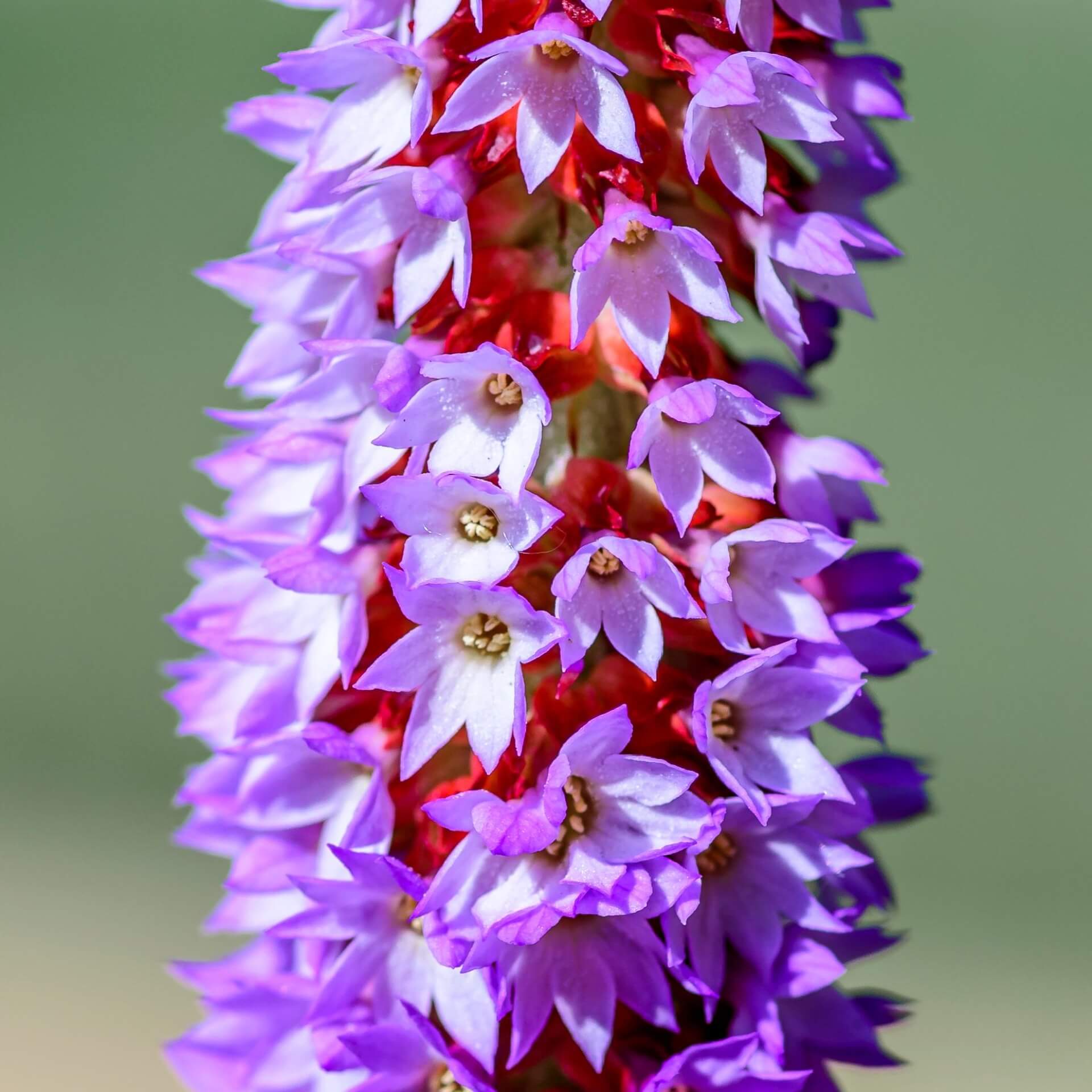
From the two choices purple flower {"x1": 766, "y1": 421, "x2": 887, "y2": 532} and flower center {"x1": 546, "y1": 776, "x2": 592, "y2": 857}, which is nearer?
flower center {"x1": 546, "y1": 776, "x2": 592, "y2": 857}

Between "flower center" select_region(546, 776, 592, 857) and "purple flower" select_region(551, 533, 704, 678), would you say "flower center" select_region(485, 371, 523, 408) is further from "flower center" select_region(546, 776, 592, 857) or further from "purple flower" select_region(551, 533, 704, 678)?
"flower center" select_region(546, 776, 592, 857)

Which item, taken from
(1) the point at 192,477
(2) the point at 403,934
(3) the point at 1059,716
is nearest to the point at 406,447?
(2) the point at 403,934

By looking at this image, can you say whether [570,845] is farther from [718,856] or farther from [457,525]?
[457,525]

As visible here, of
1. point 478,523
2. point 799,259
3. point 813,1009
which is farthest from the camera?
point 813,1009

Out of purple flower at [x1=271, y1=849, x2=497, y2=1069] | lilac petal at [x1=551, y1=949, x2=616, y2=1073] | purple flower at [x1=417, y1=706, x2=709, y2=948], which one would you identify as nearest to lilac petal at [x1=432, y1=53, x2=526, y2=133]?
purple flower at [x1=417, y1=706, x2=709, y2=948]

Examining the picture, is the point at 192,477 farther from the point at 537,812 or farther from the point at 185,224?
the point at 537,812

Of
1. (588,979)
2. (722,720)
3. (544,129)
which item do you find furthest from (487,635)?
(544,129)
